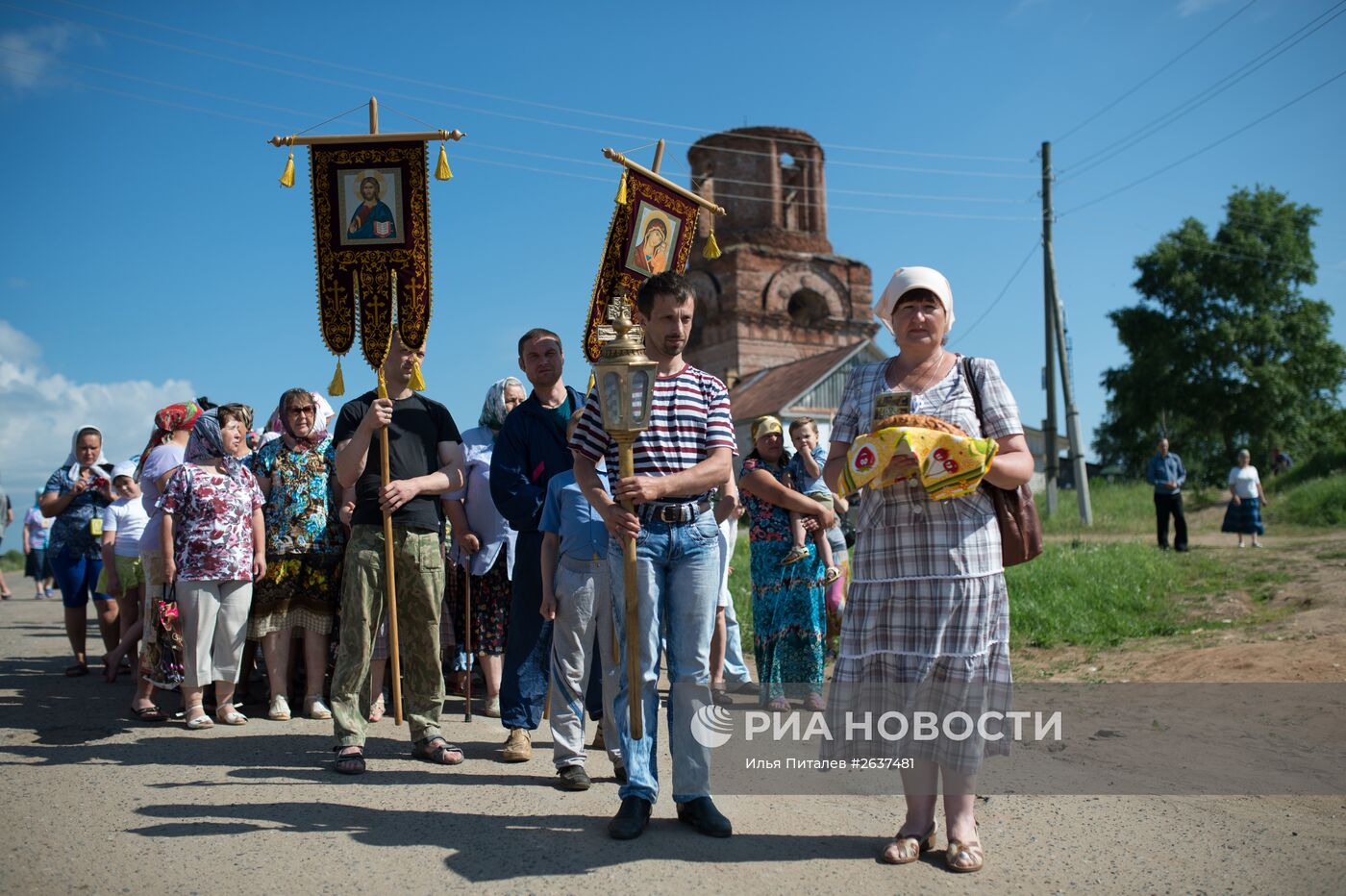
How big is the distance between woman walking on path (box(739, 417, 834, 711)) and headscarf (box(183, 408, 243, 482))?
3540 mm

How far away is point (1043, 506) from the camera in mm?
27750

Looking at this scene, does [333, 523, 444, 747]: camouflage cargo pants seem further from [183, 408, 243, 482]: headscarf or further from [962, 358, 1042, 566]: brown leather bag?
[962, 358, 1042, 566]: brown leather bag

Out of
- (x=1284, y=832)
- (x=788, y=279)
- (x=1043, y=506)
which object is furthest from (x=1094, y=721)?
(x=788, y=279)

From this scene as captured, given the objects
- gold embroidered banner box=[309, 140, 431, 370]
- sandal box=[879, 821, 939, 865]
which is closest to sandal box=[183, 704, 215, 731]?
gold embroidered banner box=[309, 140, 431, 370]

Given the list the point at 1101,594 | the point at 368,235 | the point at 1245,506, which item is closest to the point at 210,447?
the point at 368,235

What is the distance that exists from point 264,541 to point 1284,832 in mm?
6083

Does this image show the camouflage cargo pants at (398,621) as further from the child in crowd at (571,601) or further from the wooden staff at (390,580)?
the child in crowd at (571,601)

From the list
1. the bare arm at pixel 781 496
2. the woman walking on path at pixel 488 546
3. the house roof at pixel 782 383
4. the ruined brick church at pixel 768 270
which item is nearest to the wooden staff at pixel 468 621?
the woman walking on path at pixel 488 546

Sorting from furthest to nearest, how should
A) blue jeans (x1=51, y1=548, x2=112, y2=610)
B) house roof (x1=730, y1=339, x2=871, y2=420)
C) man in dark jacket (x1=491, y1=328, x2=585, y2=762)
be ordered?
house roof (x1=730, y1=339, x2=871, y2=420)
blue jeans (x1=51, y1=548, x2=112, y2=610)
man in dark jacket (x1=491, y1=328, x2=585, y2=762)

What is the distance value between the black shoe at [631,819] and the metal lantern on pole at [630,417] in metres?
0.28

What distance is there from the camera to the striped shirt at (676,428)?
14.7 ft

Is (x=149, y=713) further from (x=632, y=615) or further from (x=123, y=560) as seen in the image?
(x=632, y=615)

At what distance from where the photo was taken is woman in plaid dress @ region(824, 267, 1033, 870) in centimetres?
394

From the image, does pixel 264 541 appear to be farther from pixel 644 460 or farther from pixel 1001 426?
pixel 1001 426
